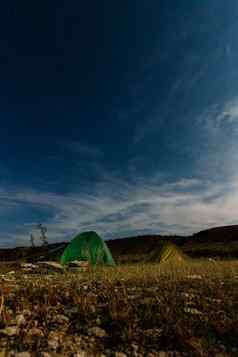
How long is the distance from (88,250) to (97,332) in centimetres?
1506

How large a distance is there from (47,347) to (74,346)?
1.08 feet

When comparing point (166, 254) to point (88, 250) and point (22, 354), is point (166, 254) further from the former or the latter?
point (22, 354)

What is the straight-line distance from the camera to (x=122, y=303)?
16.5 ft

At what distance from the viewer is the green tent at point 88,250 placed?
18531 mm

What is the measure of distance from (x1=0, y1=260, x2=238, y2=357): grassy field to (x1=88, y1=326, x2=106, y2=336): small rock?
0.01m

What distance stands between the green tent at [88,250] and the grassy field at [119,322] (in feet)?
41.8

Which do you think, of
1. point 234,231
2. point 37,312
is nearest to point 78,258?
point 37,312

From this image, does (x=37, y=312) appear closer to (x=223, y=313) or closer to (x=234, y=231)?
(x=223, y=313)

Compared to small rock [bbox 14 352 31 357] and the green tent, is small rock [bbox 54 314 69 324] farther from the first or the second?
the green tent

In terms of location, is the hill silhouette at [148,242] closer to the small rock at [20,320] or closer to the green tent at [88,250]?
the green tent at [88,250]

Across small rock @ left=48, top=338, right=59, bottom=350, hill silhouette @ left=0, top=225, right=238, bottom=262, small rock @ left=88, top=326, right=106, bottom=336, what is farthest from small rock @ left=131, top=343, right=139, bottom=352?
hill silhouette @ left=0, top=225, right=238, bottom=262

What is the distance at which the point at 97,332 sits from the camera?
4.01 metres

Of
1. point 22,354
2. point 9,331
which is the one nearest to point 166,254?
point 9,331

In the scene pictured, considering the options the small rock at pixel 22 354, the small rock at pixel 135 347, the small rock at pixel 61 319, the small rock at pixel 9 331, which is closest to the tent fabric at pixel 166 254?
the small rock at pixel 61 319
